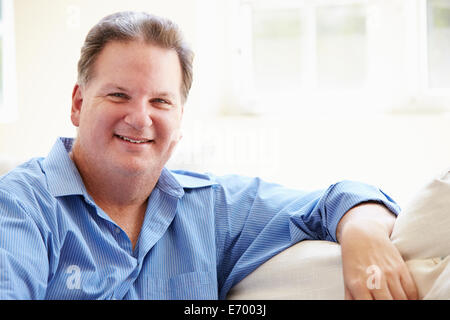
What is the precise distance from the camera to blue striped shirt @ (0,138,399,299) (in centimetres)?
93

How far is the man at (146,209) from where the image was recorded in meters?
0.98

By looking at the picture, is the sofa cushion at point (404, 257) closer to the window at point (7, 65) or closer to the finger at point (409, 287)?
the finger at point (409, 287)

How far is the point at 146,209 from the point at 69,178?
192mm

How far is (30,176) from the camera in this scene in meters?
1.05

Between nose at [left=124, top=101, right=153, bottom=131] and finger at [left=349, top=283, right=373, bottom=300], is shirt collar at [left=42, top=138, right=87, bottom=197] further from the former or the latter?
finger at [left=349, top=283, right=373, bottom=300]

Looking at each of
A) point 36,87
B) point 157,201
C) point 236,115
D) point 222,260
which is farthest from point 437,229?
point 36,87

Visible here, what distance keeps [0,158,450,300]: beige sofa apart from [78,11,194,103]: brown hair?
0.50m

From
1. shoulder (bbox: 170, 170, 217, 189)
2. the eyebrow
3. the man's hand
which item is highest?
the eyebrow

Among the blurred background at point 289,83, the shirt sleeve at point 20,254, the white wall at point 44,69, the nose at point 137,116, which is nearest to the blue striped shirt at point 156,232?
the shirt sleeve at point 20,254

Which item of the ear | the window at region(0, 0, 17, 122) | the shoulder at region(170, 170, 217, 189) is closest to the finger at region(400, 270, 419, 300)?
the shoulder at region(170, 170, 217, 189)

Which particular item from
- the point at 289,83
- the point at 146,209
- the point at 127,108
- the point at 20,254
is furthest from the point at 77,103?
the point at 289,83
